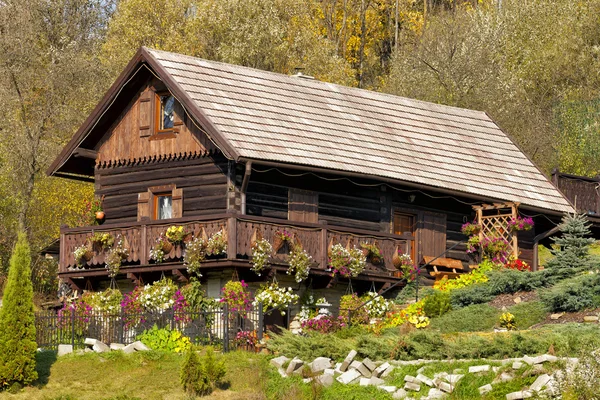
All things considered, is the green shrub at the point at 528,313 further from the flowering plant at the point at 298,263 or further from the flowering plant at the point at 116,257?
the flowering plant at the point at 116,257

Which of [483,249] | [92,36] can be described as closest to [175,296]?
[483,249]

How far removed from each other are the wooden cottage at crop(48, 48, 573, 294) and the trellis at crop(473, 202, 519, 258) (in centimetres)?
10

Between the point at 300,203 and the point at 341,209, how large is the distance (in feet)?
4.46

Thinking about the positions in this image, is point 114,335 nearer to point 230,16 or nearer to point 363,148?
point 363,148

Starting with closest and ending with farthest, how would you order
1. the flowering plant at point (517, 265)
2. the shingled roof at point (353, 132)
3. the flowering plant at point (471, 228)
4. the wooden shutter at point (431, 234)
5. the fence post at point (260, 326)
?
the fence post at point (260, 326)
the shingled roof at point (353, 132)
the flowering plant at point (517, 265)
the wooden shutter at point (431, 234)
the flowering plant at point (471, 228)

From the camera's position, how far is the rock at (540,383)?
2362 cm

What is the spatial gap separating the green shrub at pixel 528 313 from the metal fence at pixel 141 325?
5.93 m

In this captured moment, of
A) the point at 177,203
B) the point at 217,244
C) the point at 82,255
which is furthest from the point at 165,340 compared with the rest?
the point at 177,203

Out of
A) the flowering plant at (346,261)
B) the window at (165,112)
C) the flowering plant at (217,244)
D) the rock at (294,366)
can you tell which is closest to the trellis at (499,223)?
the flowering plant at (346,261)

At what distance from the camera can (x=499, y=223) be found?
38.6m

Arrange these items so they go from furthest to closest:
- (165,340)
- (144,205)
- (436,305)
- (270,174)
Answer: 1. (144,205)
2. (270,174)
3. (436,305)
4. (165,340)

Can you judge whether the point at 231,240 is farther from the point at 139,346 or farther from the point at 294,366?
the point at 294,366

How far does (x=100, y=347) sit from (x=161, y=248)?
3789 millimetres

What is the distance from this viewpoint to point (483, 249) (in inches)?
1518
